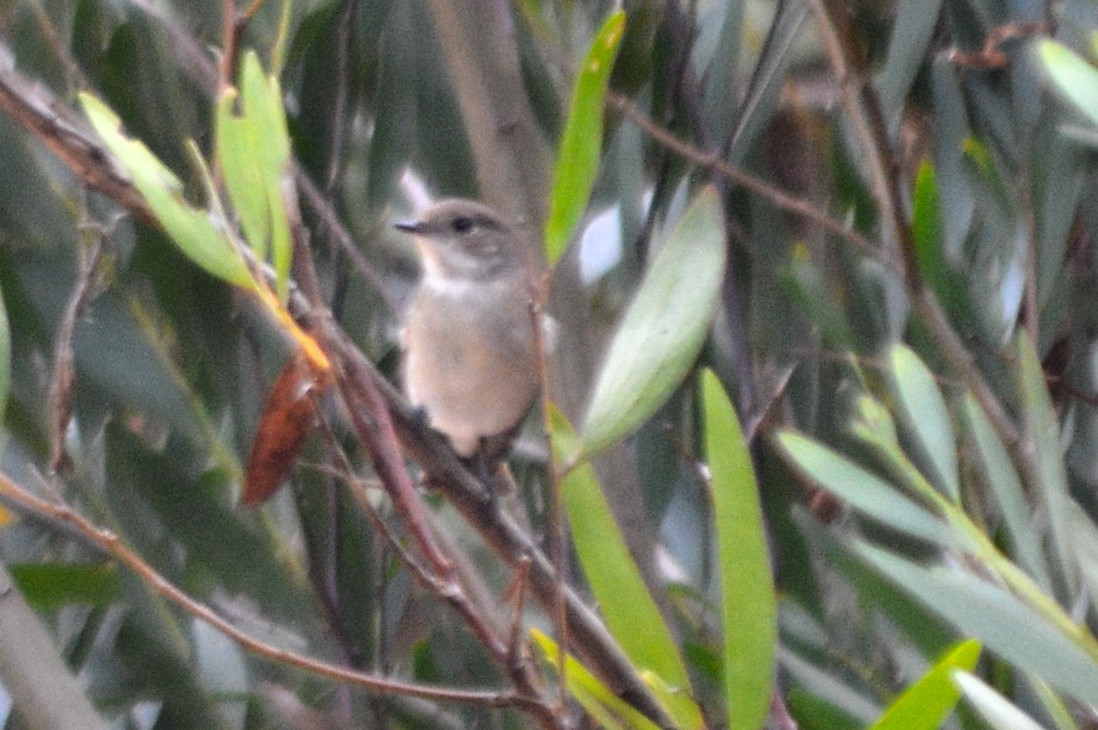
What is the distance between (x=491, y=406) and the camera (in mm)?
1889

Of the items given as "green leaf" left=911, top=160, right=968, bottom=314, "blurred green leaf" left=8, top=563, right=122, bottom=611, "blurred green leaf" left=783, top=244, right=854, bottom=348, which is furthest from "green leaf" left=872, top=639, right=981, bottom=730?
"blurred green leaf" left=8, top=563, right=122, bottom=611

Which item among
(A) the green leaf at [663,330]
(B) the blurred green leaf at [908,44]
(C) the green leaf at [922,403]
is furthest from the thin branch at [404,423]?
(B) the blurred green leaf at [908,44]

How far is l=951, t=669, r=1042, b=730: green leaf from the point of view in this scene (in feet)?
2.21

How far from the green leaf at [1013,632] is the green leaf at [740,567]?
0.09m

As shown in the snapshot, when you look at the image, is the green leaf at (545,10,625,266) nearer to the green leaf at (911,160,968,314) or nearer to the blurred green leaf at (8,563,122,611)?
the green leaf at (911,160,968,314)

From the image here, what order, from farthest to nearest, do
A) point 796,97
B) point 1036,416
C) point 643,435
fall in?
1. point 796,97
2. point 643,435
3. point 1036,416

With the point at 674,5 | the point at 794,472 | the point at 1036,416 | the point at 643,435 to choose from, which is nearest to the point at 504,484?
the point at 643,435

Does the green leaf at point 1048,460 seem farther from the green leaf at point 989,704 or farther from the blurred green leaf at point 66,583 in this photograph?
the blurred green leaf at point 66,583

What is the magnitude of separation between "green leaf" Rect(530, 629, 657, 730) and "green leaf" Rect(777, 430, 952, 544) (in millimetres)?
179

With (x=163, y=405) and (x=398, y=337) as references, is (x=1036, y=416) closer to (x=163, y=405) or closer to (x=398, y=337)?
(x=163, y=405)

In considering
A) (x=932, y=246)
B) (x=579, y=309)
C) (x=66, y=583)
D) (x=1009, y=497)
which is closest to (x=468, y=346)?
(x=579, y=309)

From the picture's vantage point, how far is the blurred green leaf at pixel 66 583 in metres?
1.29

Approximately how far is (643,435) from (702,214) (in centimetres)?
77

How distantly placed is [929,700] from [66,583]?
89 cm
